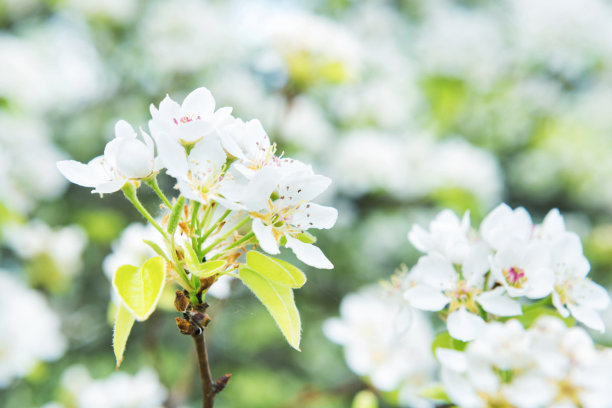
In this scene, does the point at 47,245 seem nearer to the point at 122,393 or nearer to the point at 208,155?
the point at 122,393

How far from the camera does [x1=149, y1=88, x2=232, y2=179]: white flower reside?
62cm

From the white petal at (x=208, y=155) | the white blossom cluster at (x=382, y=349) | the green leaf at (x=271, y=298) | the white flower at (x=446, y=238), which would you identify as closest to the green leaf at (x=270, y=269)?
the green leaf at (x=271, y=298)

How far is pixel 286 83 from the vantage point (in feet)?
5.84

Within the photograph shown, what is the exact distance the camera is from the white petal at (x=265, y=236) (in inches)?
24.6

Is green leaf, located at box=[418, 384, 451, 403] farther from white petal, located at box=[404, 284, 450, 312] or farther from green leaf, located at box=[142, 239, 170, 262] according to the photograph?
green leaf, located at box=[142, 239, 170, 262]

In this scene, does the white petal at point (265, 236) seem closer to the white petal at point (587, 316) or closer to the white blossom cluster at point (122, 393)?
the white petal at point (587, 316)

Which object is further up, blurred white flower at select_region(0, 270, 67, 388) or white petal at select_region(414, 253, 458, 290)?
Result: white petal at select_region(414, 253, 458, 290)

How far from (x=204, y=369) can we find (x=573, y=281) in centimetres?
48

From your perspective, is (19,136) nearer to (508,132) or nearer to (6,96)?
(6,96)

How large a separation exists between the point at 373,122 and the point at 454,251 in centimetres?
196

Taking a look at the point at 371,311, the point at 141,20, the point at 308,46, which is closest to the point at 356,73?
the point at 308,46

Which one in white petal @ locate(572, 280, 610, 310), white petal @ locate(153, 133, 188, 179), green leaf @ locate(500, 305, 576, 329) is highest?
white petal @ locate(153, 133, 188, 179)

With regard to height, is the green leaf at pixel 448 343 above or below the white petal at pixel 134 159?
below

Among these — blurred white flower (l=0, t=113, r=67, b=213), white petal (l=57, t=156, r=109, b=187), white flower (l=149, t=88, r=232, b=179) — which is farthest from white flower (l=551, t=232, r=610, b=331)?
blurred white flower (l=0, t=113, r=67, b=213)
